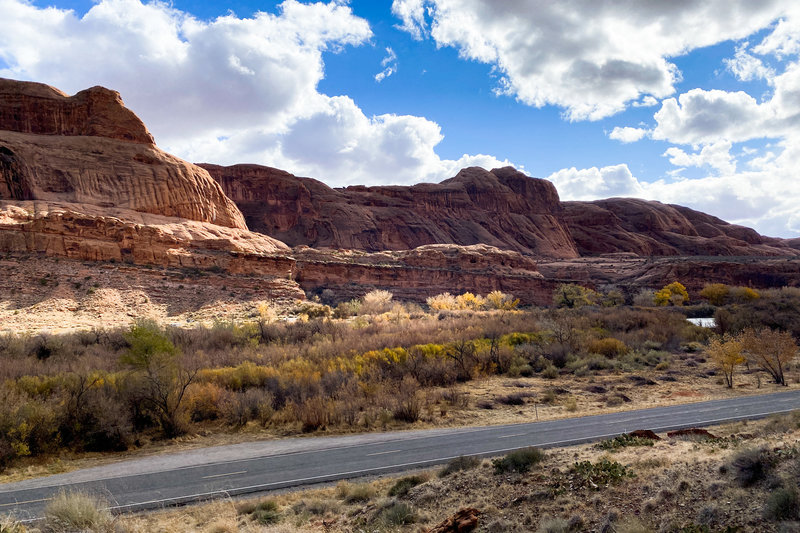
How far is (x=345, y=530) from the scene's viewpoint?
6.32 meters

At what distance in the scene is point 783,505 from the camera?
4.23m

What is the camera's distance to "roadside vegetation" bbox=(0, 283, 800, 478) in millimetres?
12047

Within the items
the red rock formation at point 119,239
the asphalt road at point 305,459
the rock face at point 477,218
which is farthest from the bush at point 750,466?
the rock face at point 477,218

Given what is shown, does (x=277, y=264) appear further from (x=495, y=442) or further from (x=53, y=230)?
(x=495, y=442)

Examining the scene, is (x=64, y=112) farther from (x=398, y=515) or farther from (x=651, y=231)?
(x=651, y=231)

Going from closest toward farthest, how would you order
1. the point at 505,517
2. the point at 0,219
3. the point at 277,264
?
1. the point at 505,517
2. the point at 0,219
3. the point at 277,264

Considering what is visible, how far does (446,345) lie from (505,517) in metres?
15.8

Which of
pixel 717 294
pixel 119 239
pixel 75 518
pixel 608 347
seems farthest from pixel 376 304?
pixel 75 518

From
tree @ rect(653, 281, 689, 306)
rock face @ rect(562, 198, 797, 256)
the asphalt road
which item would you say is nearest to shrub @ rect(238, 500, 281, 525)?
the asphalt road

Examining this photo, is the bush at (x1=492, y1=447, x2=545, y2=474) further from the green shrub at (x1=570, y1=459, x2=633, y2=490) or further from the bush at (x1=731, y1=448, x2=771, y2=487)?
the bush at (x1=731, y1=448, x2=771, y2=487)

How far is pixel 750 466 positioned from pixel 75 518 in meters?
7.99

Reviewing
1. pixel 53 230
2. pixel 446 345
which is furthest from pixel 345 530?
pixel 53 230

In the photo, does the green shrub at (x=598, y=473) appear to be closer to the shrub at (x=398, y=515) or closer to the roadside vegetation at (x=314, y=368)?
the shrub at (x=398, y=515)

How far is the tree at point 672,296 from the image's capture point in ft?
162
